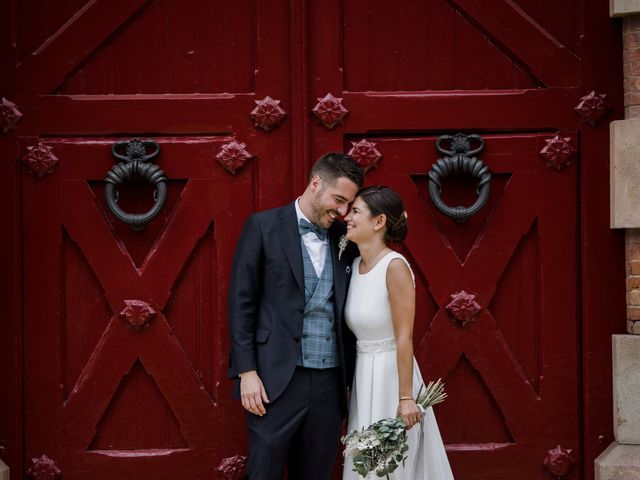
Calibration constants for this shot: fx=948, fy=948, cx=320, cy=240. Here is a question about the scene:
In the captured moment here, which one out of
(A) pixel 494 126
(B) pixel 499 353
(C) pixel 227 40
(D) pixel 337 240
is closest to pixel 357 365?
(D) pixel 337 240

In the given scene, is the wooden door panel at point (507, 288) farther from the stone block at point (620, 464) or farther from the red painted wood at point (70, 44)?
the red painted wood at point (70, 44)

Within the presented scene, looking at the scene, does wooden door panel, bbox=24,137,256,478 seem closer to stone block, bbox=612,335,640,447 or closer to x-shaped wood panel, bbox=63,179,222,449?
x-shaped wood panel, bbox=63,179,222,449

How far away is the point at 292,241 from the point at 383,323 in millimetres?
585

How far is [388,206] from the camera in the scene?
4539 millimetres

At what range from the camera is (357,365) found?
15.1 ft

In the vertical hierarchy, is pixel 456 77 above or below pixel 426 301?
above

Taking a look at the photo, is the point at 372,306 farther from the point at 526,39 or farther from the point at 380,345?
the point at 526,39

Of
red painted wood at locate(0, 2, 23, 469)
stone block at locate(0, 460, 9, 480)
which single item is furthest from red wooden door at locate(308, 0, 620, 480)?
stone block at locate(0, 460, 9, 480)

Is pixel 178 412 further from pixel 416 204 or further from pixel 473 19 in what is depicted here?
pixel 473 19

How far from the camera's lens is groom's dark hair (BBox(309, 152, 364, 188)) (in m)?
4.53

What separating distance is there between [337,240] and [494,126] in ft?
3.87

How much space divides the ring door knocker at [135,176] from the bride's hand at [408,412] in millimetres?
1696

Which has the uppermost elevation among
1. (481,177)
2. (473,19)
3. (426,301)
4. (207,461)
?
(473,19)

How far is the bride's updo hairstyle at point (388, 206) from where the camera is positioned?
4.54m
